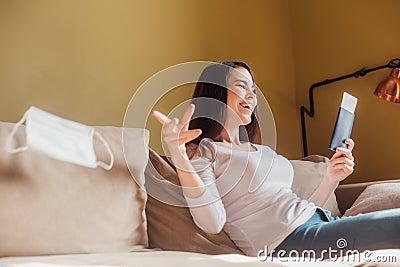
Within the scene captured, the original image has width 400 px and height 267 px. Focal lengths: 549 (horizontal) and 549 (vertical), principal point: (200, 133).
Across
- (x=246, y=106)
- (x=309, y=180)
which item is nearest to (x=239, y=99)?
(x=246, y=106)

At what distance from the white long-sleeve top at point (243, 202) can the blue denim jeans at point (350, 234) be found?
30 millimetres

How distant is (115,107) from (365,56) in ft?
3.75

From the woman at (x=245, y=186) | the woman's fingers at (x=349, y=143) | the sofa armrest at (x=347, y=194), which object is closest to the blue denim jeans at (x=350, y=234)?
the woman at (x=245, y=186)

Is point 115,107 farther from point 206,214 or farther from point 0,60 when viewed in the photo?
point 206,214

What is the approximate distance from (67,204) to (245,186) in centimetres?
46

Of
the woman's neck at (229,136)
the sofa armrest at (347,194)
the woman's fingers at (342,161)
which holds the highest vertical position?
the woman's neck at (229,136)

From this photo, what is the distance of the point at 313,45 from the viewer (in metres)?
2.48

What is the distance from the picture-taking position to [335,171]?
5.03 ft

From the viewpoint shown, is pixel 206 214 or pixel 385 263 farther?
pixel 206 214

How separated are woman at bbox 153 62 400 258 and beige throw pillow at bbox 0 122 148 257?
0.14 metres

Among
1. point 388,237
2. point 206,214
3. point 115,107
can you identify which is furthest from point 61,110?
point 388,237

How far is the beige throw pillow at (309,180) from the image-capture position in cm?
169

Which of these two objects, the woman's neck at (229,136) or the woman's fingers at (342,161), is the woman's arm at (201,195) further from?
the woman's fingers at (342,161)

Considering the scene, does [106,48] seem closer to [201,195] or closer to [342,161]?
[201,195]
